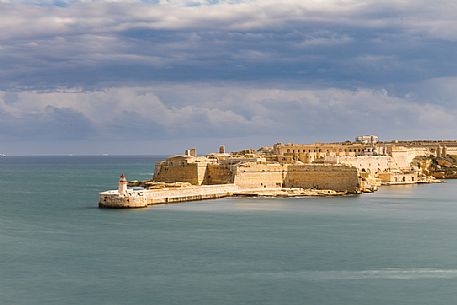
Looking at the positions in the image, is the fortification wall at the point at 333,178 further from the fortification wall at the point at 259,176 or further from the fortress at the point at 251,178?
the fortification wall at the point at 259,176

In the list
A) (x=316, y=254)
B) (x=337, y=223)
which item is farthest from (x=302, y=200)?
(x=316, y=254)

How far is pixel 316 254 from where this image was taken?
83.0ft

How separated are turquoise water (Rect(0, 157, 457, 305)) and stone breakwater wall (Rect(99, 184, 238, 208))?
2.53ft

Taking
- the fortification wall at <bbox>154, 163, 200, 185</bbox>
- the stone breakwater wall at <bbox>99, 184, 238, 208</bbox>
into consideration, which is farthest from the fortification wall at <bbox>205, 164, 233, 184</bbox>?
the stone breakwater wall at <bbox>99, 184, 238, 208</bbox>

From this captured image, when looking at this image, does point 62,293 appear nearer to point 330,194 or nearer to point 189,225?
point 189,225

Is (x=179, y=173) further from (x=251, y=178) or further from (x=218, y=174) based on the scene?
(x=251, y=178)

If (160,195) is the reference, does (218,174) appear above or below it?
above

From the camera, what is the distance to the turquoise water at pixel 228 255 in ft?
65.0

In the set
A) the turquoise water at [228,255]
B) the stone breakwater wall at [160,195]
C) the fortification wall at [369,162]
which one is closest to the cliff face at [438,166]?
the fortification wall at [369,162]

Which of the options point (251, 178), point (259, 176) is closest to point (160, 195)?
point (251, 178)

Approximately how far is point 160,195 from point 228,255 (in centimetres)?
1732

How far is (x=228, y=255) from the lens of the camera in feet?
81.9

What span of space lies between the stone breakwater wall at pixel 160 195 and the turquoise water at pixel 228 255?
771mm

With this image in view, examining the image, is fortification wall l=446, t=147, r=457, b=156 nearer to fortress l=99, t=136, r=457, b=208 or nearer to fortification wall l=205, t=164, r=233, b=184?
fortress l=99, t=136, r=457, b=208
